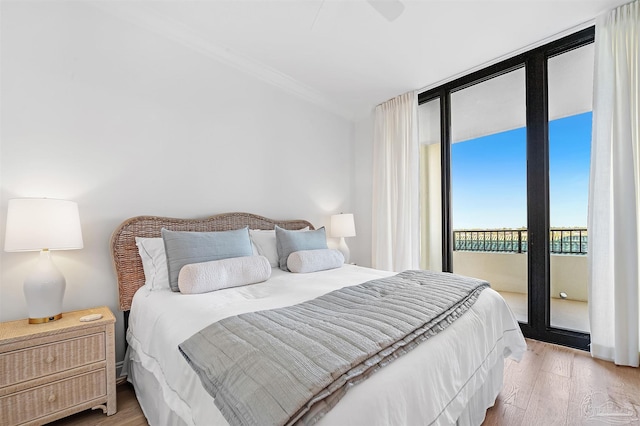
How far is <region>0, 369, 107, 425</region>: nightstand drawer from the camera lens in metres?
1.38

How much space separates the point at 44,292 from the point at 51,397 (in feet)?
1.80

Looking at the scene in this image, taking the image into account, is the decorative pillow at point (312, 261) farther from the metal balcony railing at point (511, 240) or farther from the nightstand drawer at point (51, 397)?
the metal balcony railing at point (511, 240)

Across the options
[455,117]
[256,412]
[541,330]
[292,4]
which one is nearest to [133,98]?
[292,4]

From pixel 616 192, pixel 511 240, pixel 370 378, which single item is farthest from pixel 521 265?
pixel 370 378

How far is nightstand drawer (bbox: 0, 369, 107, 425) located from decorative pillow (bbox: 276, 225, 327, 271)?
4.59 ft

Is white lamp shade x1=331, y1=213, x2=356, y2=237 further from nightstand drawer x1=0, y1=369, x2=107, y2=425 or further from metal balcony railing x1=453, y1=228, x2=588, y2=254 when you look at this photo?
nightstand drawer x1=0, y1=369, x2=107, y2=425

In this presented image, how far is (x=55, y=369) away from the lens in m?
1.49

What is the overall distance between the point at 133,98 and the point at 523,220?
3.63 m

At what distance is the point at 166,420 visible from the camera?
4.24 feet

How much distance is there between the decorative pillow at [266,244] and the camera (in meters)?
2.55

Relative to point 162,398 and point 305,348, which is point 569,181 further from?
point 162,398

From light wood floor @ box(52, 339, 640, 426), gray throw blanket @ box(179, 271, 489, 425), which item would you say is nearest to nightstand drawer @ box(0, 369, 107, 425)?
light wood floor @ box(52, 339, 640, 426)

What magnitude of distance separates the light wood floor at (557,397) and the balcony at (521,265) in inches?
17.8

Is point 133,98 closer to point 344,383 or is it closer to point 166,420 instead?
point 166,420
